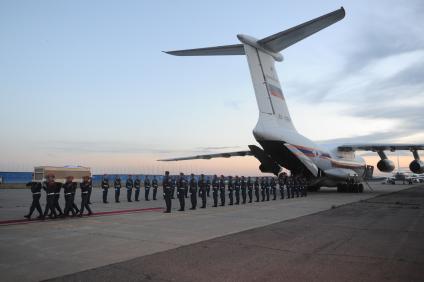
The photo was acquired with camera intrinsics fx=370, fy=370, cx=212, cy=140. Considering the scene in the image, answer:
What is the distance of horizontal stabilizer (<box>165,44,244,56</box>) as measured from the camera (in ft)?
54.9

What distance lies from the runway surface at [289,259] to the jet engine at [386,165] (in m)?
19.6

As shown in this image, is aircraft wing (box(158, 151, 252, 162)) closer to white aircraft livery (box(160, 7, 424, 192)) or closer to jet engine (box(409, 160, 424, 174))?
white aircraft livery (box(160, 7, 424, 192))

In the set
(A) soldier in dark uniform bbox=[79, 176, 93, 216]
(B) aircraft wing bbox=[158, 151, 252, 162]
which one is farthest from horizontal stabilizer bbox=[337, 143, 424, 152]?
(A) soldier in dark uniform bbox=[79, 176, 93, 216]

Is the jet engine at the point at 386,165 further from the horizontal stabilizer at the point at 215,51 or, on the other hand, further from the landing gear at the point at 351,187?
the horizontal stabilizer at the point at 215,51

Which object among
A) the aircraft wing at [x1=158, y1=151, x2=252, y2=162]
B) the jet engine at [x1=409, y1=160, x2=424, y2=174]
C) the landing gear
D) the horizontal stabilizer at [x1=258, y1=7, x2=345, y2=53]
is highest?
the horizontal stabilizer at [x1=258, y1=7, x2=345, y2=53]

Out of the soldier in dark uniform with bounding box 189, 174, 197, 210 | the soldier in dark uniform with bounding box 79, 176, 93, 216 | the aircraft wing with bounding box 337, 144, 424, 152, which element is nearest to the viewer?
the soldier in dark uniform with bounding box 79, 176, 93, 216

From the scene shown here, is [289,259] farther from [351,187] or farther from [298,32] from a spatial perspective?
[351,187]

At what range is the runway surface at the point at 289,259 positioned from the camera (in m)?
4.48

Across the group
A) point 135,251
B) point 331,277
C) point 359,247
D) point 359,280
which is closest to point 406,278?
point 359,280

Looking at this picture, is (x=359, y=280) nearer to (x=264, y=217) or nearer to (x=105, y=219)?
(x=264, y=217)

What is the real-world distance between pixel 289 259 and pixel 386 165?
23701 mm

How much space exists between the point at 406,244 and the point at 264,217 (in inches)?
172

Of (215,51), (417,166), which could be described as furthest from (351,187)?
(215,51)

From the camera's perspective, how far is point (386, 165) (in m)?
26.2
